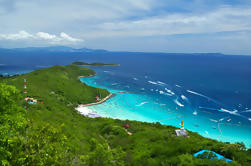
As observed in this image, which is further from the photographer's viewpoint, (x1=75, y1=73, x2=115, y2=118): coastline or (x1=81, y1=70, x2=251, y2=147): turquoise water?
(x1=75, y1=73, x2=115, y2=118): coastline

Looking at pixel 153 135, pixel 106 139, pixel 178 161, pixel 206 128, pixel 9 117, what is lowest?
pixel 206 128

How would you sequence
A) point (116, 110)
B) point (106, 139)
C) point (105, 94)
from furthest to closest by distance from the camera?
point (105, 94), point (116, 110), point (106, 139)

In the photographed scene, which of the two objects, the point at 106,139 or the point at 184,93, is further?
the point at 184,93

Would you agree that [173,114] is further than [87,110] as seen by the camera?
No

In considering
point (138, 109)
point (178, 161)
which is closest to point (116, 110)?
point (138, 109)

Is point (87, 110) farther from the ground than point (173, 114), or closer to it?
farther from the ground

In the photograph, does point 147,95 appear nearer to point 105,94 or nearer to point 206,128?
point 105,94

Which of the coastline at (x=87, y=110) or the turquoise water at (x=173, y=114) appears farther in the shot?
the coastline at (x=87, y=110)

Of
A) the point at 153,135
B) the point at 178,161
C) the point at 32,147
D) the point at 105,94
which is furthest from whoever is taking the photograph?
the point at 105,94
